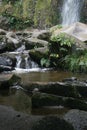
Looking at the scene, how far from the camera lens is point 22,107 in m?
7.89

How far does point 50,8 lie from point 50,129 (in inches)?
697

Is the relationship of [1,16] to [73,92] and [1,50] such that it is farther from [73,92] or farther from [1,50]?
[73,92]

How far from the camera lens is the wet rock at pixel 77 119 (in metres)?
5.70

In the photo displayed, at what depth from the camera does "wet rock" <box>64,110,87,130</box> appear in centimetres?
570

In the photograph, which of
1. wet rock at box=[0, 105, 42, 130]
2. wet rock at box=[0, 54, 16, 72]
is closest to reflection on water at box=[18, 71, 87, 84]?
wet rock at box=[0, 54, 16, 72]

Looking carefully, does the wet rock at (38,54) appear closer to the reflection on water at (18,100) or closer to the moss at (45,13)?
the reflection on water at (18,100)

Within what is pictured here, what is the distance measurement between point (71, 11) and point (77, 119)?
1691cm

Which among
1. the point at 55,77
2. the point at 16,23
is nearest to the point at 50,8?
the point at 16,23

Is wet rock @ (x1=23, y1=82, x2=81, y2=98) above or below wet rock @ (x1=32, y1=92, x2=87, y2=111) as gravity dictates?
below

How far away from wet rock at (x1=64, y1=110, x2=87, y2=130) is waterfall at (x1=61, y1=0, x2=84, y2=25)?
16.0m

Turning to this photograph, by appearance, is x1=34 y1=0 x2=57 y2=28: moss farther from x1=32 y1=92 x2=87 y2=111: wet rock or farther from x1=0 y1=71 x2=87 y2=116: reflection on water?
x1=32 y1=92 x2=87 y2=111: wet rock

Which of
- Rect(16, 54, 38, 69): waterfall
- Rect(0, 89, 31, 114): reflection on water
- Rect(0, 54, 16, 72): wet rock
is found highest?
Rect(0, 89, 31, 114): reflection on water

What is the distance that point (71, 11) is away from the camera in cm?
2214

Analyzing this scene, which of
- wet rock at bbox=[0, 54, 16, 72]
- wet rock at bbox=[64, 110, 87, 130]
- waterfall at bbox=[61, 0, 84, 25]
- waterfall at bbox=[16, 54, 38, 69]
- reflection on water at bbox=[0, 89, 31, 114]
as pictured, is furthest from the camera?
waterfall at bbox=[61, 0, 84, 25]
